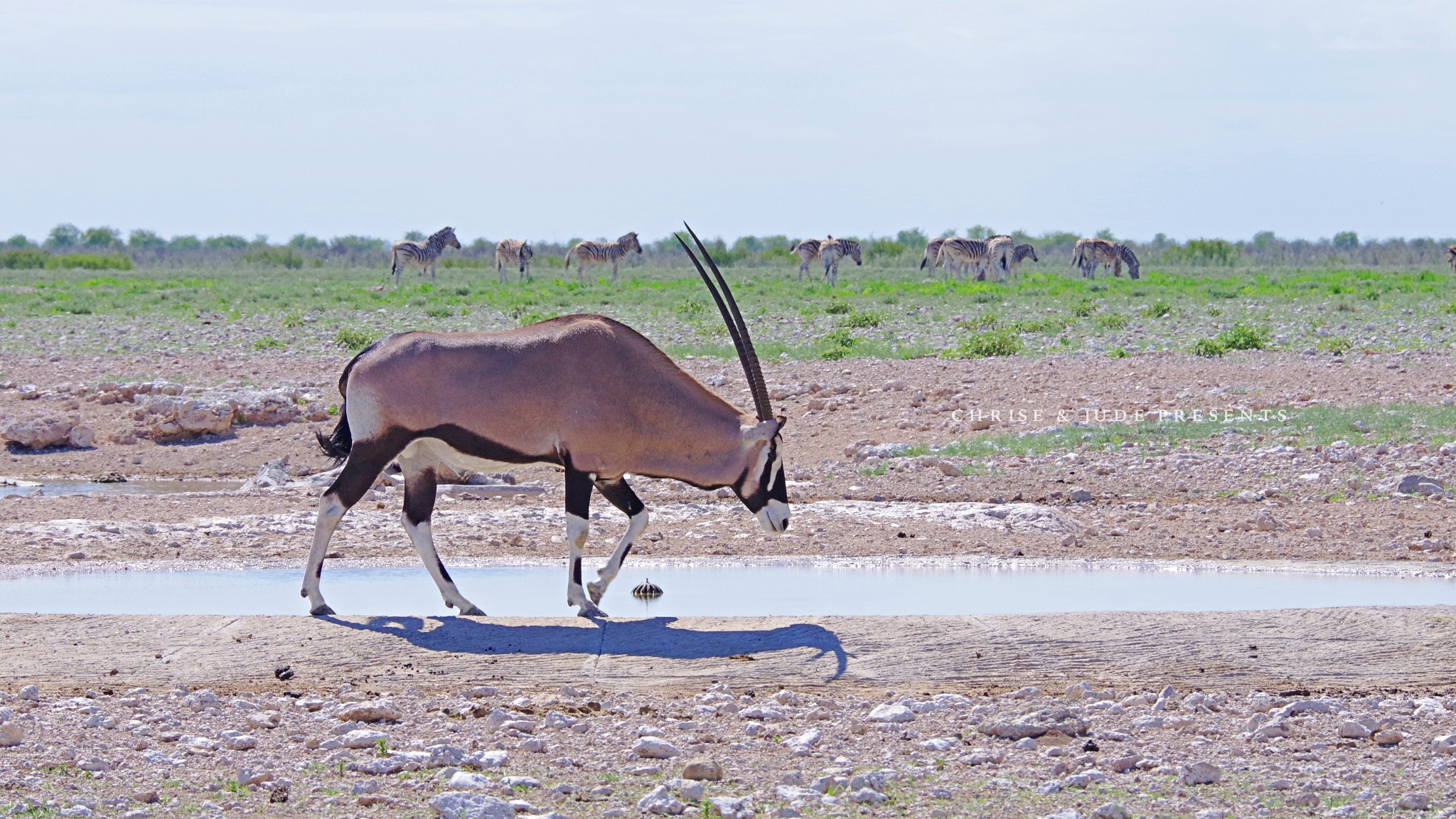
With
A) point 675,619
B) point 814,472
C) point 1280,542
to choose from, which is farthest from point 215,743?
point 814,472

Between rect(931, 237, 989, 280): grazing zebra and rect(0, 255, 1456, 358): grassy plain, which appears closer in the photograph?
rect(0, 255, 1456, 358): grassy plain

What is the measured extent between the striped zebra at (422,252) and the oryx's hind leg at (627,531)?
37.6 metres

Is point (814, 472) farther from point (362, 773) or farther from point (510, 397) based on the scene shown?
Answer: point (362, 773)

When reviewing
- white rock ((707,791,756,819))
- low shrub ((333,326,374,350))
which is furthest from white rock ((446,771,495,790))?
low shrub ((333,326,374,350))

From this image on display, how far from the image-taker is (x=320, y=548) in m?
7.84

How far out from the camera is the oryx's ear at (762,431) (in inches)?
314

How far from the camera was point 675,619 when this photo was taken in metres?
7.24

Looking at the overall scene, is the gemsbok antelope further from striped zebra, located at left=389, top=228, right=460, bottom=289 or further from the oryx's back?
striped zebra, located at left=389, top=228, right=460, bottom=289

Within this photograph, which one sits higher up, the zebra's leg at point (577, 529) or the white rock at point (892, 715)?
the zebra's leg at point (577, 529)

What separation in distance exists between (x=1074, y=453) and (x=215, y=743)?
9.21 metres

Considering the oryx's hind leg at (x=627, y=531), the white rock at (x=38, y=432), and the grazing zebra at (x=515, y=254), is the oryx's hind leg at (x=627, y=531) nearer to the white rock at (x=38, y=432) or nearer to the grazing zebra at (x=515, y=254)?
the white rock at (x=38, y=432)

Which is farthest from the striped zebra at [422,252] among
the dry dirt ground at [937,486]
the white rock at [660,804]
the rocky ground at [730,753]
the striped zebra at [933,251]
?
the white rock at [660,804]

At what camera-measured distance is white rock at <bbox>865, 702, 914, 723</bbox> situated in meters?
5.77

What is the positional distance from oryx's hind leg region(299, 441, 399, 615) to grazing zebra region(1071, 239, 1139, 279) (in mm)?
42791
